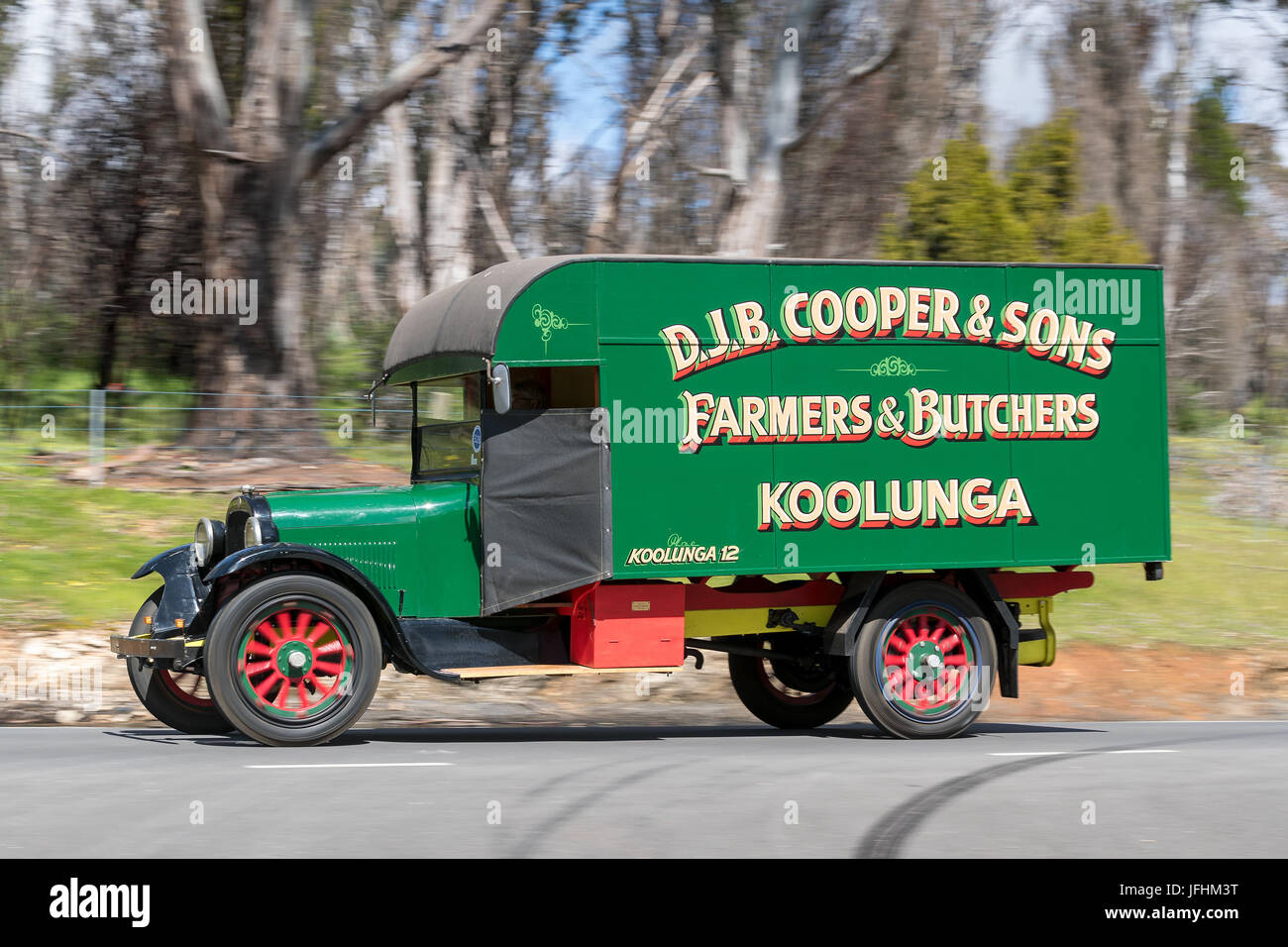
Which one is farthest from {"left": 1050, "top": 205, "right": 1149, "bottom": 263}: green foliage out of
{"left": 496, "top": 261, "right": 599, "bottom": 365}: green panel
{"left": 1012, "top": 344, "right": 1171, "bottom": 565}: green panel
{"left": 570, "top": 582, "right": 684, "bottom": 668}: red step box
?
{"left": 496, "top": 261, "right": 599, "bottom": 365}: green panel

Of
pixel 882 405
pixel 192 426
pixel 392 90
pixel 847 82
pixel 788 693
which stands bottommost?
pixel 788 693

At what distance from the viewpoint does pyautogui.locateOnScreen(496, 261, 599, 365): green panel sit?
415 inches

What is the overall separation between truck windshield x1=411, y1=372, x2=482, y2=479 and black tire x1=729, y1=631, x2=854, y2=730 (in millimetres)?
2698

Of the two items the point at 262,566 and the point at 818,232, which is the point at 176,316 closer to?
the point at 818,232

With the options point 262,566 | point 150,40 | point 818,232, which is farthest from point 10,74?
point 262,566

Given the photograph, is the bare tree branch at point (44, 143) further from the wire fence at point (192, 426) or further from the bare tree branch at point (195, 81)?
the wire fence at point (192, 426)

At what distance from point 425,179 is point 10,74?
11.0m

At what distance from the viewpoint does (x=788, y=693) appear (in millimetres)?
12742

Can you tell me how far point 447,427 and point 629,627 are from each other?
1.94 meters

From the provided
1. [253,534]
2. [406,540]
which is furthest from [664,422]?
[253,534]

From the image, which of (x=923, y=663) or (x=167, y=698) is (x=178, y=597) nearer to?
(x=167, y=698)

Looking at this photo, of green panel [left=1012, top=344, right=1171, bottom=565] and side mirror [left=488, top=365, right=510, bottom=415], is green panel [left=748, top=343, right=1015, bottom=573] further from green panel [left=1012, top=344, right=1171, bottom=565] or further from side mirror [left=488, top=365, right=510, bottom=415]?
side mirror [left=488, top=365, right=510, bottom=415]

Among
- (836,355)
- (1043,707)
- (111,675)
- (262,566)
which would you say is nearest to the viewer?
(262,566)

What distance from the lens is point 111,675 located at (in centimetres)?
1357
